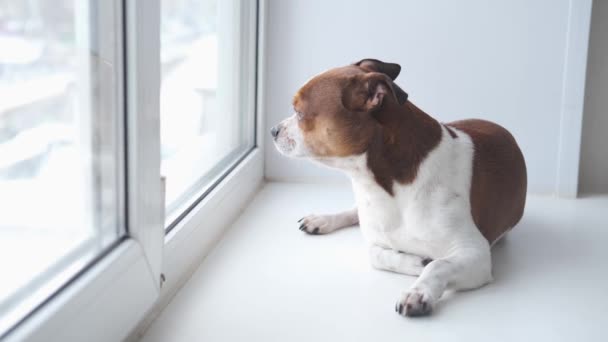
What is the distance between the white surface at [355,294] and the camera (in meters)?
1.43

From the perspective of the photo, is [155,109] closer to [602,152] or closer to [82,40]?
[82,40]

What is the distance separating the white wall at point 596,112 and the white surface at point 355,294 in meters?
0.48

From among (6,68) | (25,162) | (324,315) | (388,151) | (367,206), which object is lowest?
(324,315)

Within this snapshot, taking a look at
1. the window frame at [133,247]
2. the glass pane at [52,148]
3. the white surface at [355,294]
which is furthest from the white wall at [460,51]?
the glass pane at [52,148]

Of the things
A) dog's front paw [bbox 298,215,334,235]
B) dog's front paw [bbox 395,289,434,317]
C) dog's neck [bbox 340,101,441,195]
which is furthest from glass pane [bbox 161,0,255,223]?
dog's front paw [bbox 395,289,434,317]

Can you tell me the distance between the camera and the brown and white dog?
1.64 m

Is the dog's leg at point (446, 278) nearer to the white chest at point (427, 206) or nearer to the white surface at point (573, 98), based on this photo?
the white chest at point (427, 206)

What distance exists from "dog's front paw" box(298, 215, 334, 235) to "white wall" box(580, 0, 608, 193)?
1066mm

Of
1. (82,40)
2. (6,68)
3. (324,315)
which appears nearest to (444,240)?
(324,315)

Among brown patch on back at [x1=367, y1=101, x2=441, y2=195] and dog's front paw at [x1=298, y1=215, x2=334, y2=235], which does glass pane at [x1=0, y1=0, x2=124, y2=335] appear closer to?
brown patch on back at [x1=367, y1=101, x2=441, y2=195]

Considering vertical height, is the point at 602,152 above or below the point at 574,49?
below

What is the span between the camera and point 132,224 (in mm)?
1394

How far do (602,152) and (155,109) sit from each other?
176cm

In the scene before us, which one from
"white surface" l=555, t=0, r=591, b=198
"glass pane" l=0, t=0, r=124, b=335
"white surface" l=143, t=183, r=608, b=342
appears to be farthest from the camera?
"white surface" l=555, t=0, r=591, b=198
